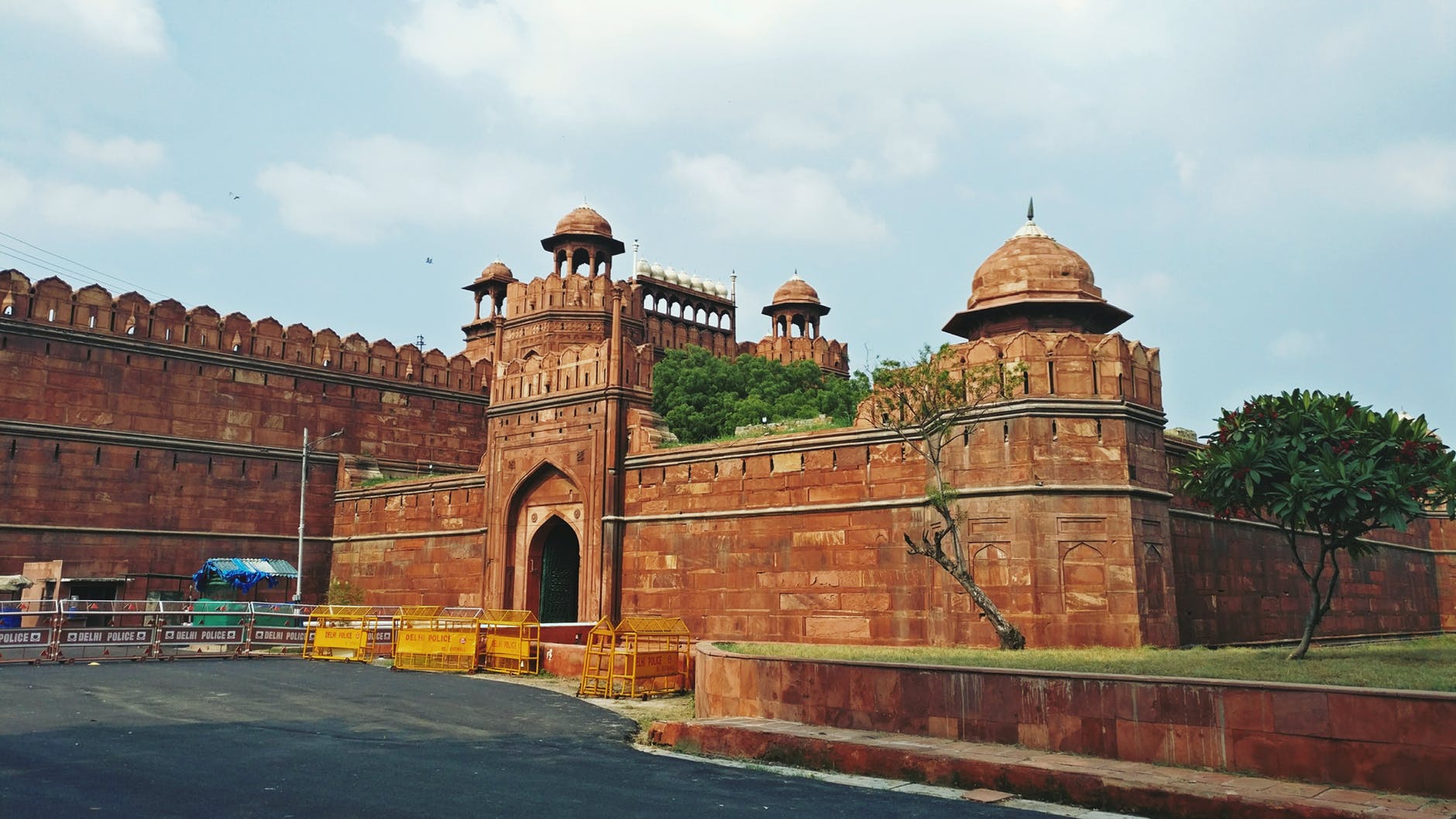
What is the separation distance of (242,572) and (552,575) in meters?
8.93

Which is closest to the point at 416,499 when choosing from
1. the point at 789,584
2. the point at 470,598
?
the point at 470,598

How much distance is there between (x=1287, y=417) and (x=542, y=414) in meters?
16.7

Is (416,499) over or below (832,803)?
over

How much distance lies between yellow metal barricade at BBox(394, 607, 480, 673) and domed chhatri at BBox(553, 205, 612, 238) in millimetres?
20760

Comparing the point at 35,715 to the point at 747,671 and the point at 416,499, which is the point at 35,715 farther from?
the point at 416,499

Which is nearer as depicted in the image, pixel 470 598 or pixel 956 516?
pixel 956 516

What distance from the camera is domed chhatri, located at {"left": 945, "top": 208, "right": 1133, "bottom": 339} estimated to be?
1931 centimetres

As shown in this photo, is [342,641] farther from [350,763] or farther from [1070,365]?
[1070,365]

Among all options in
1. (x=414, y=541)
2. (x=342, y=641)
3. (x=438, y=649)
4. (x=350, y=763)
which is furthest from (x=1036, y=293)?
(x=414, y=541)

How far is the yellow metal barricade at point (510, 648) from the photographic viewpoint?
761 inches

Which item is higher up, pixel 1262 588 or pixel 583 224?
pixel 583 224

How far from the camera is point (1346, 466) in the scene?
1319 cm

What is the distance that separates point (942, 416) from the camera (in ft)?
57.9

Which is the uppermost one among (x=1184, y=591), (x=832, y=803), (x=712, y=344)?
(x=712, y=344)
